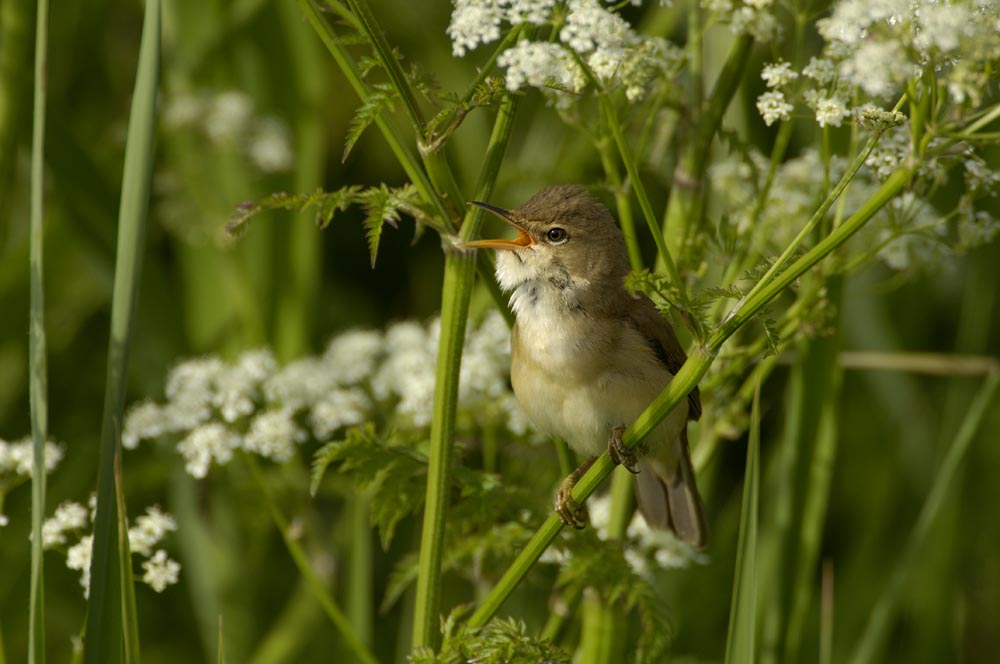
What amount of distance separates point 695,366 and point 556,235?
0.78 metres

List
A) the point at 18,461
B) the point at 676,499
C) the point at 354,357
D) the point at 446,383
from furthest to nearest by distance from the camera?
1. the point at 354,357
2. the point at 676,499
3. the point at 18,461
4. the point at 446,383

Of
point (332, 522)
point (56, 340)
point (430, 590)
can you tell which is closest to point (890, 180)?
point (430, 590)

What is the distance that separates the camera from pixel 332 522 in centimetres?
388

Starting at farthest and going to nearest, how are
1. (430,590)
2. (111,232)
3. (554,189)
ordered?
(111,232) < (554,189) < (430,590)

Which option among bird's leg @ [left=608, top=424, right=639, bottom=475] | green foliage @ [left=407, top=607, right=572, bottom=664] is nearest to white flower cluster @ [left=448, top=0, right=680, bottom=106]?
bird's leg @ [left=608, top=424, right=639, bottom=475]

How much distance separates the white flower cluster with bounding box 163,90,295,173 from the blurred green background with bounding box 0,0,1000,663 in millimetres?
19

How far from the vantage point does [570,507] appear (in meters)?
1.97

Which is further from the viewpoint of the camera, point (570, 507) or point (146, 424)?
point (146, 424)

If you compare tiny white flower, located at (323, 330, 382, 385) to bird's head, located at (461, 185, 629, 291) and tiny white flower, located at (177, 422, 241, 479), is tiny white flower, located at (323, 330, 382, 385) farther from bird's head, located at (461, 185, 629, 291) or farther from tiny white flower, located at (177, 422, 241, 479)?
bird's head, located at (461, 185, 629, 291)

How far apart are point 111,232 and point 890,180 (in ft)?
8.13

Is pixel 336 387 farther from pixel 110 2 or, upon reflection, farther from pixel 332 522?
pixel 110 2

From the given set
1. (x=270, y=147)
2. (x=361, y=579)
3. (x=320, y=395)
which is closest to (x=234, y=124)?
(x=270, y=147)

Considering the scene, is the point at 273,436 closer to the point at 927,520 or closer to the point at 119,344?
the point at 119,344

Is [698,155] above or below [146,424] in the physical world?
above
